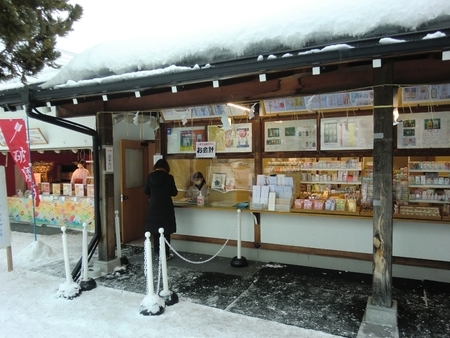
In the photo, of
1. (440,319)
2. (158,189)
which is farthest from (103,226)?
(440,319)

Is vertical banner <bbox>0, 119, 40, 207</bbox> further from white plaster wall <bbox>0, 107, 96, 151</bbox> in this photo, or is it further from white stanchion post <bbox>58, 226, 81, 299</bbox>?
white stanchion post <bbox>58, 226, 81, 299</bbox>

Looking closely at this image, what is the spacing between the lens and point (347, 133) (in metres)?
6.04

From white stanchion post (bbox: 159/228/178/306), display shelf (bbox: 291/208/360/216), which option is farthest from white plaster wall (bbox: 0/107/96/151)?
display shelf (bbox: 291/208/360/216)

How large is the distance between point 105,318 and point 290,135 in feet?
14.7

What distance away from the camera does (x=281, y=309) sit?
4.48m

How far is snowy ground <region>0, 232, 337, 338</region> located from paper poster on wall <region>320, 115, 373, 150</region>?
11.2 feet

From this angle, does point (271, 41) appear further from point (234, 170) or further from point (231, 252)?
point (231, 252)

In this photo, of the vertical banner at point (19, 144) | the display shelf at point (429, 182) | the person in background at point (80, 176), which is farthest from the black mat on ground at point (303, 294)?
the person in background at point (80, 176)

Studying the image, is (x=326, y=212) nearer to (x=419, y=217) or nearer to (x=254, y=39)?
(x=419, y=217)

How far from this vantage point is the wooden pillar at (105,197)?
597 cm

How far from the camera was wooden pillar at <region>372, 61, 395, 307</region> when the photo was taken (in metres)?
3.79

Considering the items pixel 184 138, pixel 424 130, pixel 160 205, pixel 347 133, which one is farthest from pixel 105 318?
pixel 424 130

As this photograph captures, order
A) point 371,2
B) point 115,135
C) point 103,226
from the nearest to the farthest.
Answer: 1. point 371,2
2. point 103,226
3. point 115,135

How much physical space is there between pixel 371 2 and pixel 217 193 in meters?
4.85
